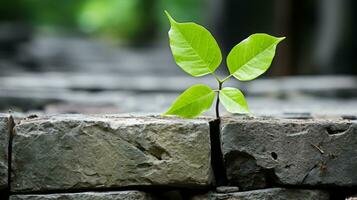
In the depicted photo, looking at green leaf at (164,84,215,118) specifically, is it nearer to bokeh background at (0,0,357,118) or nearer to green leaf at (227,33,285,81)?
green leaf at (227,33,285,81)

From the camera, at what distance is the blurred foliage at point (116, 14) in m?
18.1

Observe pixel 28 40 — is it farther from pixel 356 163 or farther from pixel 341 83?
pixel 356 163

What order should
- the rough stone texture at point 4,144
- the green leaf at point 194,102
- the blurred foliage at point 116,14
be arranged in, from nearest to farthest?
the rough stone texture at point 4,144 < the green leaf at point 194,102 < the blurred foliage at point 116,14

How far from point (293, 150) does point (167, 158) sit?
32cm

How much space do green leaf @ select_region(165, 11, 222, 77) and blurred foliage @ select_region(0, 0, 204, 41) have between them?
1552cm

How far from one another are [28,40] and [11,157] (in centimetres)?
1044

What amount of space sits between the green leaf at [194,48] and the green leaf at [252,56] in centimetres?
5

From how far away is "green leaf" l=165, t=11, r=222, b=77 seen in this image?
167cm

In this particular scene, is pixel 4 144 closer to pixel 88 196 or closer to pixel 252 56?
pixel 88 196

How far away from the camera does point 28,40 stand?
38.5 feet

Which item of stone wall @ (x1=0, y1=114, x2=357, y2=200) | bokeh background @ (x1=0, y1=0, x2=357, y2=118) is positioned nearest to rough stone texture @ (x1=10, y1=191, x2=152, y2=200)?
stone wall @ (x1=0, y1=114, x2=357, y2=200)

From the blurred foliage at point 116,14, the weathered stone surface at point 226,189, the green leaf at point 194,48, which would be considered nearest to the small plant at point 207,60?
the green leaf at point 194,48

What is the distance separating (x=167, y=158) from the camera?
1621 millimetres

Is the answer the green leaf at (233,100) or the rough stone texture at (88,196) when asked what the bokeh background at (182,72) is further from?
the rough stone texture at (88,196)
